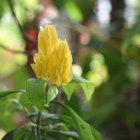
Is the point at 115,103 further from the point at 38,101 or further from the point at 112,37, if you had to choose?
the point at 38,101

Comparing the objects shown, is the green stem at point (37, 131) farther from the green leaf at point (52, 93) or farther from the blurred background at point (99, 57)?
the blurred background at point (99, 57)

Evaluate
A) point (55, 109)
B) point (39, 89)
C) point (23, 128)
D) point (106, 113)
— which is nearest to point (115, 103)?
point (106, 113)

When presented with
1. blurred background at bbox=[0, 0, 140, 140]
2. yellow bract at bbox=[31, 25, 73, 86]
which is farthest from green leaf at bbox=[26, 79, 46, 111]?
blurred background at bbox=[0, 0, 140, 140]

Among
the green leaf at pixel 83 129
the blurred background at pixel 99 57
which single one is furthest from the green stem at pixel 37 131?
the blurred background at pixel 99 57

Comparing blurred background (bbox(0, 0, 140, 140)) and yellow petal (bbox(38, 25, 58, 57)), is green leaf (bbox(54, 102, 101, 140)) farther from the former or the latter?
blurred background (bbox(0, 0, 140, 140))

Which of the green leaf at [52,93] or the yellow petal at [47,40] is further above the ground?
the yellow petal at [47,40]
